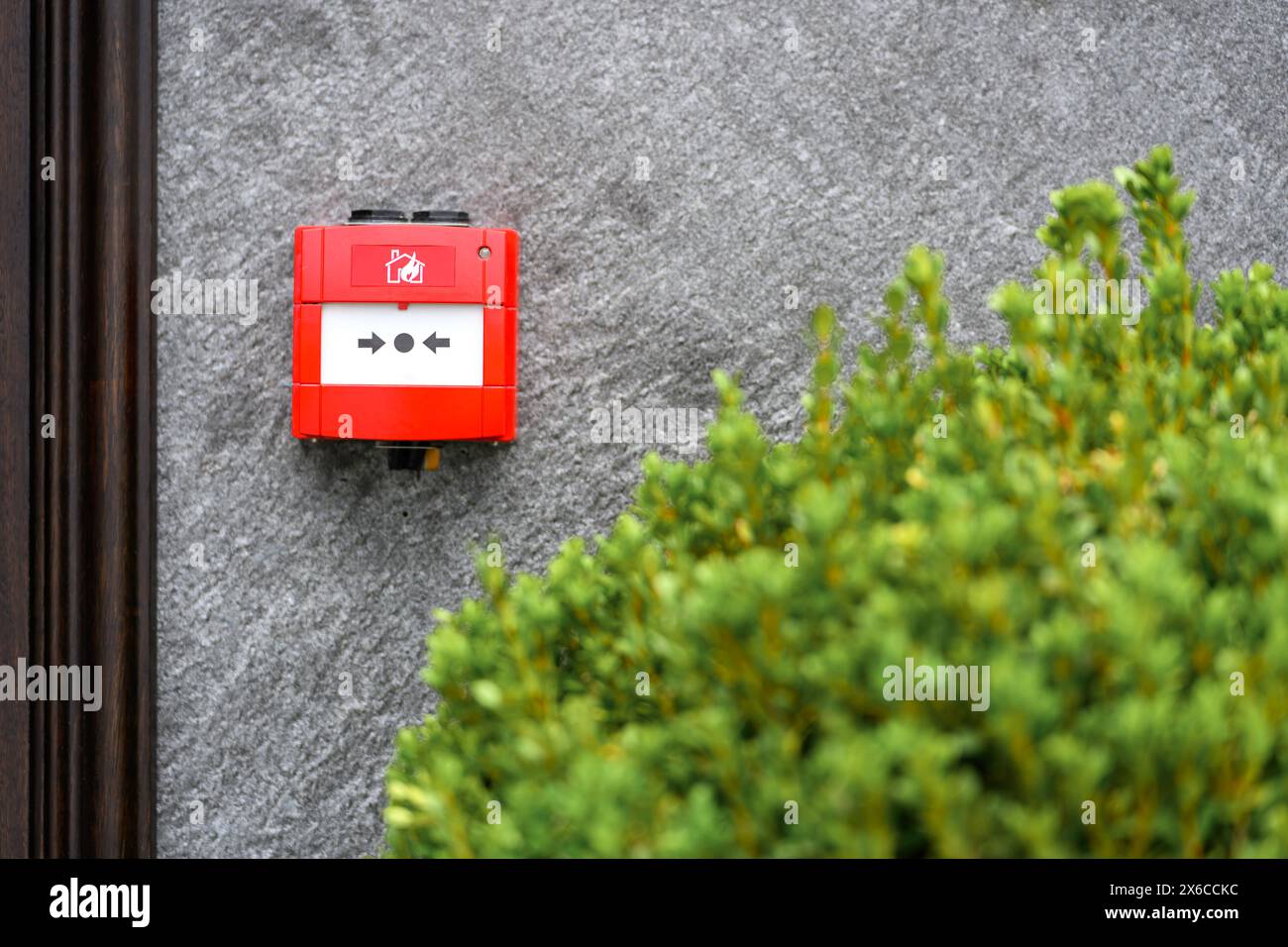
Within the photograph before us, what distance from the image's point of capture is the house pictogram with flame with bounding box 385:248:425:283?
1197 millimetres

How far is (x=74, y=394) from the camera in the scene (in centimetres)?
130

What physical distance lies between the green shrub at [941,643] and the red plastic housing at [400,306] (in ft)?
1.54

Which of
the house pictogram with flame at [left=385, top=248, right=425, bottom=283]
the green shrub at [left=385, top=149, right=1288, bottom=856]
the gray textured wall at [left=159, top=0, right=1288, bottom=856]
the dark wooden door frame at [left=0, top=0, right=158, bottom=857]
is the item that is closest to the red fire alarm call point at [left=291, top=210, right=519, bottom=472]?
the house pictogram with flame at [left=385, top=248, right=425, bottom=283]

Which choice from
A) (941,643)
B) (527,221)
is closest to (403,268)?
(527,221)

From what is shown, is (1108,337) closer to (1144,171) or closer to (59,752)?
(1144,171)

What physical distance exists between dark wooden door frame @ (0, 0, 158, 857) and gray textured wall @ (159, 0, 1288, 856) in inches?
1.7

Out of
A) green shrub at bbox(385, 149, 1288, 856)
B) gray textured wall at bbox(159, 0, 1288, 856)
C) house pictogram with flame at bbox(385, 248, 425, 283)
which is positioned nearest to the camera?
green shrub at bbox(385, 149, 1288, 856)

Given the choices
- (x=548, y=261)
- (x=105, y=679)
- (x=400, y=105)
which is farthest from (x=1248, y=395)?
(x=105, y=679)

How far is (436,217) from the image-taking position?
4.06ft

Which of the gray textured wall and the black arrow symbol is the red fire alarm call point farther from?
the gray textured wall

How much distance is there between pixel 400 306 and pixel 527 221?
23cm

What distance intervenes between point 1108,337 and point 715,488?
0.32 metres

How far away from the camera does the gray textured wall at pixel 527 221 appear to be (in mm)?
1337

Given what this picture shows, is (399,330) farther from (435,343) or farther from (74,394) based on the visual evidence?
(74,394)
